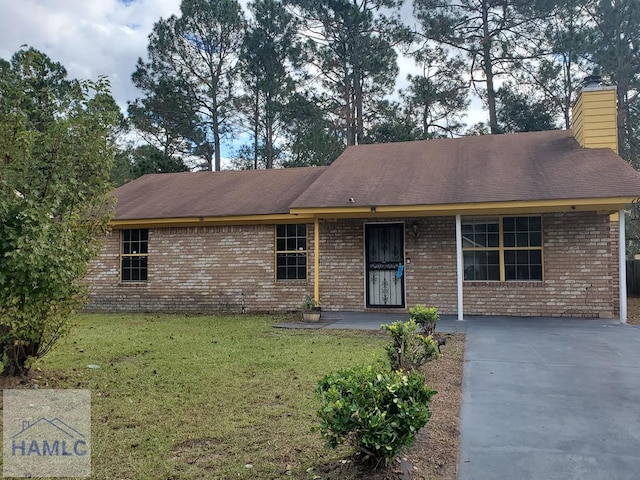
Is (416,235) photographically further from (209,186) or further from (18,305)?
(18,305)

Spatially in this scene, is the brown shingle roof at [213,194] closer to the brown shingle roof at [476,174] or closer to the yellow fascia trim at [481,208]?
the brown shingle roof at [476,174]

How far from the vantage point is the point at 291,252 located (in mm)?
11930

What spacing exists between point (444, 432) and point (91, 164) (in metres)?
4.51

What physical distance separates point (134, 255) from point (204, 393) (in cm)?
893

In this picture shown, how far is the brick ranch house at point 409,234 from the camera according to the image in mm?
9867

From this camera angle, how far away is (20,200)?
4707 mm

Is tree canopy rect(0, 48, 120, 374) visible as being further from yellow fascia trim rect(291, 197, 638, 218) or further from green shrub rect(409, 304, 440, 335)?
yellow fascia trim rect(291, 197, 638, 218)

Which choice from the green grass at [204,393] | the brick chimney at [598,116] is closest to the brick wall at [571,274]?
the brick chimney at [598,116]

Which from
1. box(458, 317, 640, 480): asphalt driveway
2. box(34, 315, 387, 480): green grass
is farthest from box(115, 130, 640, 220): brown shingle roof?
box(34, 315, 387, 480): green grass

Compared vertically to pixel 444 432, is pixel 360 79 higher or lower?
higher

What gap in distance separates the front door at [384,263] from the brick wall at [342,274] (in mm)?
191

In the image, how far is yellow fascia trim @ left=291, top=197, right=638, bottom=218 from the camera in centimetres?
874

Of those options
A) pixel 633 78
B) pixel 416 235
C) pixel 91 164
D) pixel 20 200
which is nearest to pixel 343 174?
pixel 416 235

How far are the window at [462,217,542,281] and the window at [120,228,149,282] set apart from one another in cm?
819
